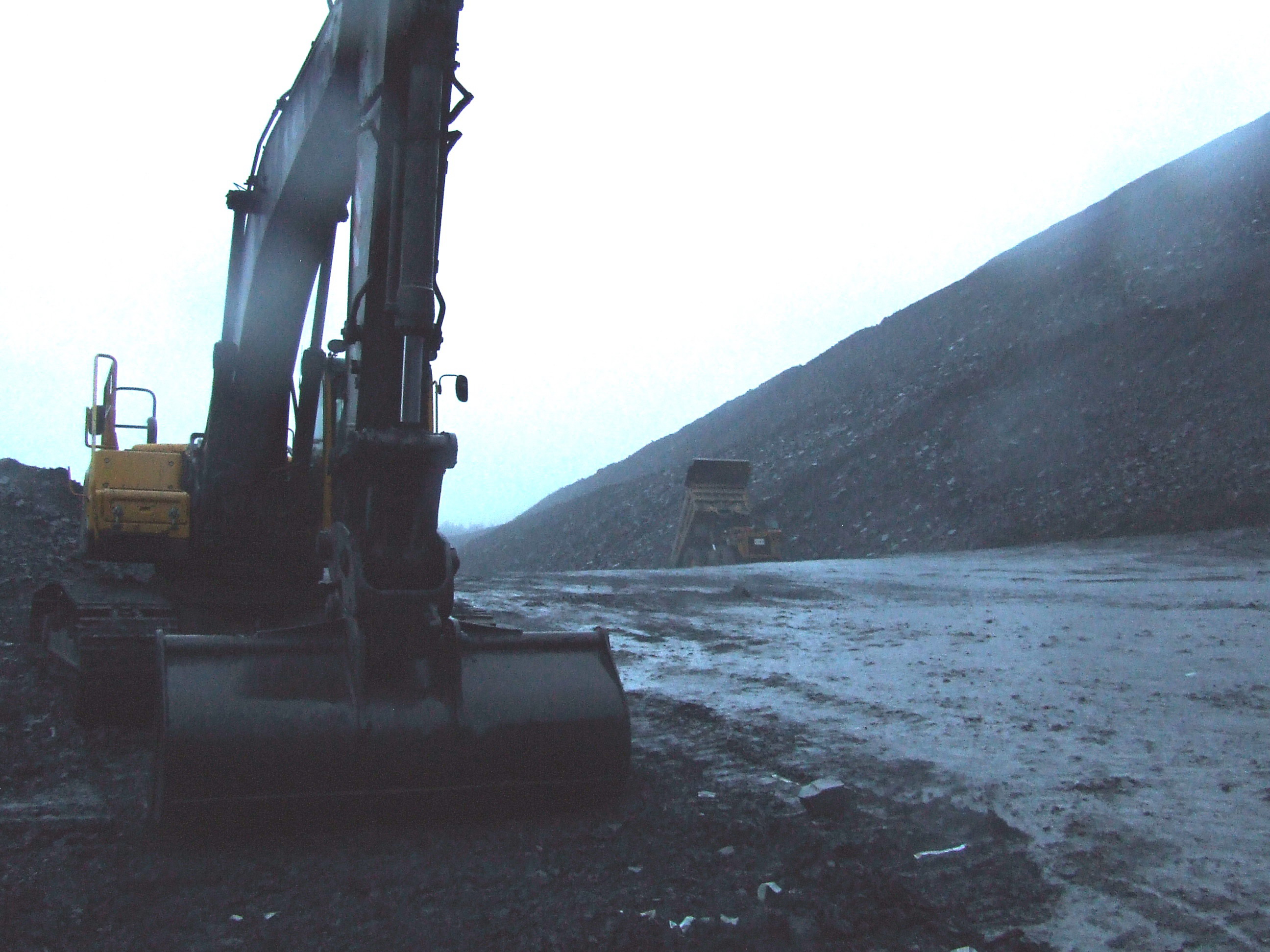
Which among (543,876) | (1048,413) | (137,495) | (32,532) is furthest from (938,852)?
(1048,413)

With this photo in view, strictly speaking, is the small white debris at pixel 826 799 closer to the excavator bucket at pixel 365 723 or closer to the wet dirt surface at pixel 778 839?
the wet dirt surface at pixel 778 839

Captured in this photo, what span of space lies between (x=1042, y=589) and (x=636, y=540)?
78.1 ft

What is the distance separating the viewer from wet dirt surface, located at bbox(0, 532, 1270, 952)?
3.33m

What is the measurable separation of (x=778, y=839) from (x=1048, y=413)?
29.8 m

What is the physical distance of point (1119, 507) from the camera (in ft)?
81.4

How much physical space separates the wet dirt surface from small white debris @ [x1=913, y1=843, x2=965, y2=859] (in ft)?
0.11

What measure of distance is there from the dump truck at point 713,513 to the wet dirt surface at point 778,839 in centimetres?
1904

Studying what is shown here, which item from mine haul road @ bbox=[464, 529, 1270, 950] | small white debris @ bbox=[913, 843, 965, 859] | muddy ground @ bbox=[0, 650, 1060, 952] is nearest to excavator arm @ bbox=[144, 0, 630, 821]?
muddy ground @ bbox=[0, 650, 1060, 952]

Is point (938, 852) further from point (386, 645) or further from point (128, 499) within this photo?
→ point (128, 499)

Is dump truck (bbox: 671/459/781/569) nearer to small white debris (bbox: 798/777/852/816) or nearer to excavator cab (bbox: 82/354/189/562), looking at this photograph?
excavator cab (bbox: 82/354/189/562)

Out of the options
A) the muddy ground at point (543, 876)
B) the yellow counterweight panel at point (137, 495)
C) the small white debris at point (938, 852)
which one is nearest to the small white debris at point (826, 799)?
the muddy ground at point (543, 876)

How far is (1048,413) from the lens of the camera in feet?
104

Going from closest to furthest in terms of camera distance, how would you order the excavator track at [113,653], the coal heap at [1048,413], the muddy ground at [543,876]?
the muddy ground at [543,876], the excavator track at [113,653], the coal heap at [1048,413]

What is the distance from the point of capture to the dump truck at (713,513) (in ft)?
88.5
